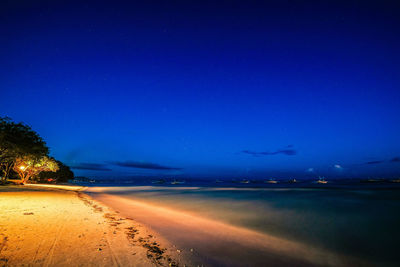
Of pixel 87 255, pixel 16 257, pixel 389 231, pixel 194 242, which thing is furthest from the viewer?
pixel 389 231

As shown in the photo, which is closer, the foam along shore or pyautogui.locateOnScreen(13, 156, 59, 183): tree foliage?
the foam along shore

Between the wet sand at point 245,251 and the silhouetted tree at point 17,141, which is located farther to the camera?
the silhouetted tree at point 17,141

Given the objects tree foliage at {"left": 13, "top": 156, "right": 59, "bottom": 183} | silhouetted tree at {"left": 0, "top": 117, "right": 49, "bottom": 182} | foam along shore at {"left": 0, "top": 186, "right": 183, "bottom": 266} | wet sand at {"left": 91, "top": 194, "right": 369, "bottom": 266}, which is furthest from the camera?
tree foliage at {"left": 13, "top": 156, "right": 59, "bottom": 183}

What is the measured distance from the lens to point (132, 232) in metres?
8.66

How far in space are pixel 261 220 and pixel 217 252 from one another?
26.6 ft

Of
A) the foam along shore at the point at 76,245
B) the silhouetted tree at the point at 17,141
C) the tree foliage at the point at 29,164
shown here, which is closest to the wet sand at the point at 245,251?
the foam along shore at the point at 76,245

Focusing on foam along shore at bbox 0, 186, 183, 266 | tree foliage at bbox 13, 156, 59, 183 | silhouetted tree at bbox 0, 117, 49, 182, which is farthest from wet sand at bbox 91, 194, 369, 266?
tree foliage at bbox 13, 156, 59, 183

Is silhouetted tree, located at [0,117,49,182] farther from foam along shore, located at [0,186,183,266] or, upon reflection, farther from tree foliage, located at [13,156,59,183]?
foam along shore, located at [0,186,183,266]

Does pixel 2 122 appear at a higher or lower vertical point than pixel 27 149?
higher

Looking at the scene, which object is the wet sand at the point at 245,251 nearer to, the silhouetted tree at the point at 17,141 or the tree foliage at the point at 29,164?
the silhouetted tree at the point at 17,141

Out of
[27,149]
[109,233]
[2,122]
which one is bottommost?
[109,233]

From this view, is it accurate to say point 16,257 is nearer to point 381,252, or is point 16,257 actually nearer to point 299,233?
point 299,233

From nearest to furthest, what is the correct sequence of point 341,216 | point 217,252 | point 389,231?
point 217,252
point 389,231
point 341,216

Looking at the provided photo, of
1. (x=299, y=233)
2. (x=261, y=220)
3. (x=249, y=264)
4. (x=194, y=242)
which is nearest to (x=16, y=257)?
(x=194, y=242)
